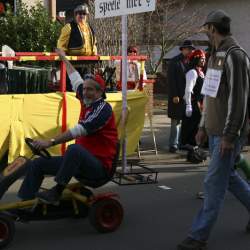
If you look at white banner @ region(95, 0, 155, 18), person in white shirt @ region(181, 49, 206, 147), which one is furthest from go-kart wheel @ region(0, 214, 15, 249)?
person in white shirt @ region(181, 49, 206, 147)

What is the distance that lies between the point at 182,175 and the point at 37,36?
20.7ft

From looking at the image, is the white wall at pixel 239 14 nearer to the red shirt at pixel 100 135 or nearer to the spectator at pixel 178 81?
the spectator at pixel 178 81

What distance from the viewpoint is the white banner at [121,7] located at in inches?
284

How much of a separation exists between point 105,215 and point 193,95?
4.28m

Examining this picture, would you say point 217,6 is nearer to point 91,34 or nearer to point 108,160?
point 91,34

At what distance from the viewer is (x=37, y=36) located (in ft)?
43.2

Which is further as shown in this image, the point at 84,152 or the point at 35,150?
the point at 84,152

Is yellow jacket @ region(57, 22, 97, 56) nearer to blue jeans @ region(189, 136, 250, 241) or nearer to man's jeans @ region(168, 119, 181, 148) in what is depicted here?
man's jeans @ region(168, 119, 181, 148)

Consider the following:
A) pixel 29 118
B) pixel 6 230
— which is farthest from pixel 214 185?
pixel 29 118

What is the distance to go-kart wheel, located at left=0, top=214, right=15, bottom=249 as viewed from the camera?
15.9ft

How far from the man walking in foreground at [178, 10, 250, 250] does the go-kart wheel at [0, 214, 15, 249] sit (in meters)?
1.40

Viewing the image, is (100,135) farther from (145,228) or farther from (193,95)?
(193,95)

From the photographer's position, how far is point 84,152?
5.21 m

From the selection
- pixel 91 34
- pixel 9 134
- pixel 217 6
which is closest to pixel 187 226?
pixel 9 134
